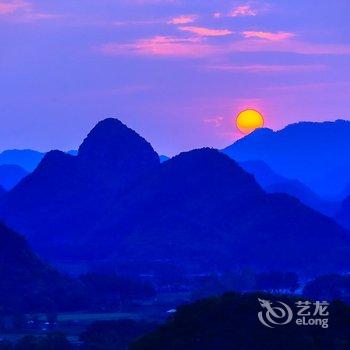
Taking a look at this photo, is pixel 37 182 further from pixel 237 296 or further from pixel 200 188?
pixel 237 296

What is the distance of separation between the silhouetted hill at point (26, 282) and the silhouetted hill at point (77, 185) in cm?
5156

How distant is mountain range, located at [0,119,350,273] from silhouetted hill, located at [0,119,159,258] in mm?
138

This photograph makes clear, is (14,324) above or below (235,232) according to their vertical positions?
below

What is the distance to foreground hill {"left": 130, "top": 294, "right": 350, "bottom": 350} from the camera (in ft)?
126

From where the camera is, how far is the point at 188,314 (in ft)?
134

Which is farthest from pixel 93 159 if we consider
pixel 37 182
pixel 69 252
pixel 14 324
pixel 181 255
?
pixel 14 324

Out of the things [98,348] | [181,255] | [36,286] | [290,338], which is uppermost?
[181,255]

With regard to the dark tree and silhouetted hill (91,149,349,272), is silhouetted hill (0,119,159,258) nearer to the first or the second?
silhouetted hill (91,149,349,272)

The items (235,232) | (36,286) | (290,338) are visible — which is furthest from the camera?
(235,232)

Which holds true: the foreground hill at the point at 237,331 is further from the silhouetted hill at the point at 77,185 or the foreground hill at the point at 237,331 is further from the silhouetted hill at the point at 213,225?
the silhouetted hill at the point at 77,185

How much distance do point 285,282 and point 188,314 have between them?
66.8 metres

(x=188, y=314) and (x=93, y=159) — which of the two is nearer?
(x=188, y=314)
